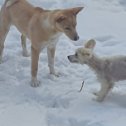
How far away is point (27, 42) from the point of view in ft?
19.2

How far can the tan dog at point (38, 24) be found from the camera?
4.43m

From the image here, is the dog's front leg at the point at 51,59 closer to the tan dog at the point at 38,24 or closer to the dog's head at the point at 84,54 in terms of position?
the tan dog at the point at 38,24

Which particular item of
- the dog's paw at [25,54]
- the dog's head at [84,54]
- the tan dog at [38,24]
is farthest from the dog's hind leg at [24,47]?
the dog's head at [84,54]

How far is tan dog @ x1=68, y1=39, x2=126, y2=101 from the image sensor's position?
4234 millimetres

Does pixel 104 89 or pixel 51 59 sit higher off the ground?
pixel 104 89

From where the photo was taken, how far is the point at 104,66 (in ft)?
14.1

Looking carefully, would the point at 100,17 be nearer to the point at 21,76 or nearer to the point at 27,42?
the point at 27,42

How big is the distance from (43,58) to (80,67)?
51 cm

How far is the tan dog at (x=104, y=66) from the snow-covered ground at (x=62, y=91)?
170mm

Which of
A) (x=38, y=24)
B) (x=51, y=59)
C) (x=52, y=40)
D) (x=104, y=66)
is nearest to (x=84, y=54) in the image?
(x=104, y=66)

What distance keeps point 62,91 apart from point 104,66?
24.2 inches

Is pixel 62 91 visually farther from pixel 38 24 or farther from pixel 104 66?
pixel 38 24

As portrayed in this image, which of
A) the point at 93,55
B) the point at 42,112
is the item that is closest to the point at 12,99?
the point at 42,112

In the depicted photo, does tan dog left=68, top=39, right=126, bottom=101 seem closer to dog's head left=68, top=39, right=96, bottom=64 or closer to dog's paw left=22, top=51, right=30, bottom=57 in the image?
dog's head left=68, top=39, right=96, bottom=64
